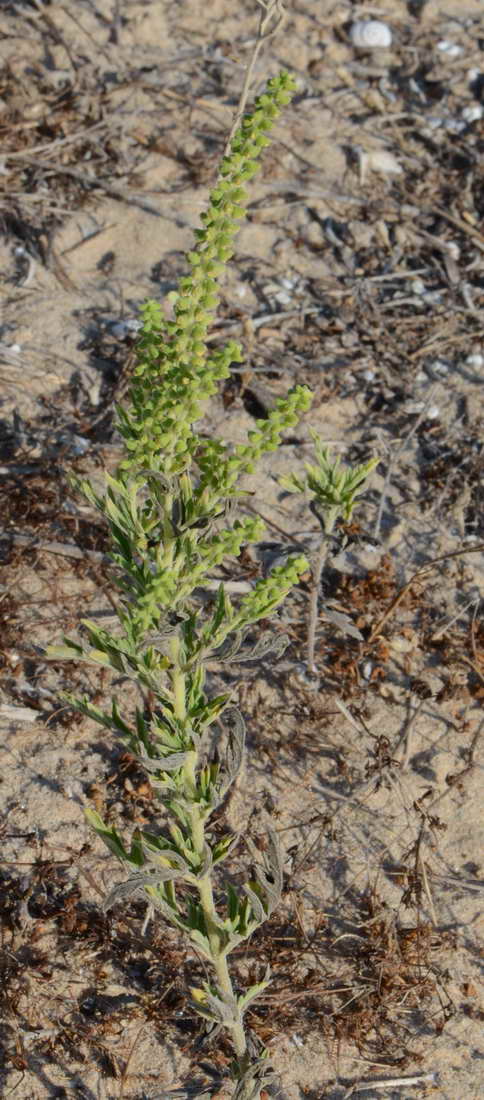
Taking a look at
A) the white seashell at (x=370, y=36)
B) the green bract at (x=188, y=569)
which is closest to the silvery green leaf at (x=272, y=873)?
the green bract at (x=188, y=569)

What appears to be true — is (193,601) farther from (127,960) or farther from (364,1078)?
(364,1078)

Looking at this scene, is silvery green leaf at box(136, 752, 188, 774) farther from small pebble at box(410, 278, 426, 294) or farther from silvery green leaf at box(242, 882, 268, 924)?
small pebble at box(410, 278, 426, 294)

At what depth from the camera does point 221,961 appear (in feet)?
10.7

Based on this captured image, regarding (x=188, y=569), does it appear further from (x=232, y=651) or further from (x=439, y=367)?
(x=439, y=367)

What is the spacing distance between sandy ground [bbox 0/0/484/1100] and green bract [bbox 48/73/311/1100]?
0.57 metres

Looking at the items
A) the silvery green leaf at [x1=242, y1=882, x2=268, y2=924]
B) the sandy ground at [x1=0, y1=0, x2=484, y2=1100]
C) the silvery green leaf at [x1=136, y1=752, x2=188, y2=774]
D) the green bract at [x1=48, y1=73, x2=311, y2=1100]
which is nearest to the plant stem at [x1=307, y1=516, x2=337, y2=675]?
the sandy ground at [x1=0, y1=0, x2=484, y2=1100]

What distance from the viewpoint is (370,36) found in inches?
265

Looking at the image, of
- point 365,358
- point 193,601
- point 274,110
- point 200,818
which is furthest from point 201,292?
point 365,358

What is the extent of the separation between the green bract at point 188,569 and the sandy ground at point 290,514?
22.6 inches

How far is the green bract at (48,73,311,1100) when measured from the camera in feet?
7.46

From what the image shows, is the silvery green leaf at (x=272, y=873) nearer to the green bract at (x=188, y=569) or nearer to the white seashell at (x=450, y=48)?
the green bract at (x=188, y=569)

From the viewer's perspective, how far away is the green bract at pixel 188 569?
2.27 metres

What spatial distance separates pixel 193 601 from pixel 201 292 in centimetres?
243

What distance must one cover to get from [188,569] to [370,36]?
531cm
